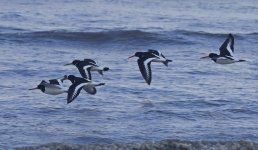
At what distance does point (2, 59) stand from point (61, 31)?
4.81 metres

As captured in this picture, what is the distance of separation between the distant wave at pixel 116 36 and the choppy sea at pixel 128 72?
0.03m

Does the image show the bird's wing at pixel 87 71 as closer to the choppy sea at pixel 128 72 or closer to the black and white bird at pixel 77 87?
the choppy sea at pixel 128 72

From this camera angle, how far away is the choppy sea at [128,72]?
12078mm

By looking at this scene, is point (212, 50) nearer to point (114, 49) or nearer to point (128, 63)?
point (114, 49)

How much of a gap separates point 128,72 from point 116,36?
19.0 feet

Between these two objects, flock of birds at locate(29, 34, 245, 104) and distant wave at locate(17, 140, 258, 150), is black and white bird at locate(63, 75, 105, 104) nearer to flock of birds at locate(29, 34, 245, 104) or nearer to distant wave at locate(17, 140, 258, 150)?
flock of birds at locate(29, 34, 245, 104)

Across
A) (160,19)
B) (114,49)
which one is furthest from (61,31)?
(160,19)

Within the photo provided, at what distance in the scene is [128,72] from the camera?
642 inches

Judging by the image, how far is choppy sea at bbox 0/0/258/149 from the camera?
12.1 meters

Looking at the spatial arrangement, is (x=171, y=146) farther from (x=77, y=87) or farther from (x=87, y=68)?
(x=87, y=68)

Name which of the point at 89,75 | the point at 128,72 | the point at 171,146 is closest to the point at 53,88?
the point at 89,75

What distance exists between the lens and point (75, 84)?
41.7ft

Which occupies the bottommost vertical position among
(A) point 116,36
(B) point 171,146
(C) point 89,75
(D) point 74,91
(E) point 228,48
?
(B) point 171,146

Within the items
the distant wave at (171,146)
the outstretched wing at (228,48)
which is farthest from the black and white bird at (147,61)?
the distant wave at (171,146)
